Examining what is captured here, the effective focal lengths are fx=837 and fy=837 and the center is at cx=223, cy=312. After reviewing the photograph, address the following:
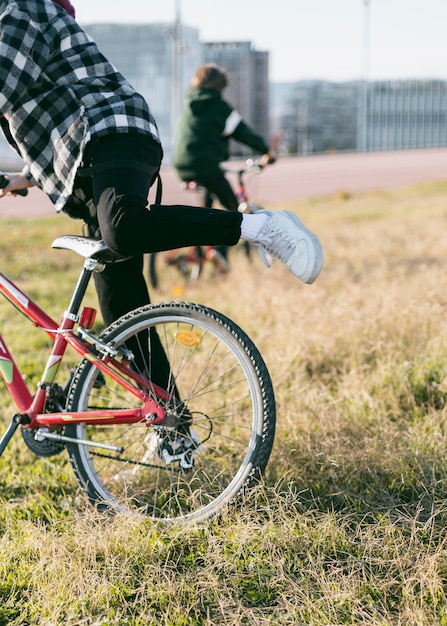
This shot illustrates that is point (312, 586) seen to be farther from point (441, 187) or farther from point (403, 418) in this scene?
point (441, 187)

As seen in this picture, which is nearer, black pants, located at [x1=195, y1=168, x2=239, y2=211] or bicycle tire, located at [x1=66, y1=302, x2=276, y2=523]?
bicycle tire, located at [x1=66, y1=302, x2=276, y2=523]

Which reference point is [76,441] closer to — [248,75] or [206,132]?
[206,132]

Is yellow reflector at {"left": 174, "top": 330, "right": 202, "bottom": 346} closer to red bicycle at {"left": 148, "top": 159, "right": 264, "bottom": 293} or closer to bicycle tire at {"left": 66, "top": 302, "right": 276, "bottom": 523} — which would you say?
bicycle tire at {"left": 66, "top": 302, "right": 276, "bottom": 523}

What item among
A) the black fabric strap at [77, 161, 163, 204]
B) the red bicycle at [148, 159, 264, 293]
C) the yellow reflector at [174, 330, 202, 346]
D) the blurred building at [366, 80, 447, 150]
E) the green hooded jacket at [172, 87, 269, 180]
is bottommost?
the blurred building at [366, 80, 447, 150]

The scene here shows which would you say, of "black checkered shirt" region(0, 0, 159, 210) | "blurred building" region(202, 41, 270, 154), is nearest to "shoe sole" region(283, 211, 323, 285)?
"black checkered shirt" region(0, 0, 159, 210)

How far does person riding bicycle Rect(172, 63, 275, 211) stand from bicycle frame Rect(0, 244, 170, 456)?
4039mm

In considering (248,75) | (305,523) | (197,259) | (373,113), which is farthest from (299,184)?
(373,113)

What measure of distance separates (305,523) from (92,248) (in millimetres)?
1166

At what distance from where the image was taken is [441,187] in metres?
18.2

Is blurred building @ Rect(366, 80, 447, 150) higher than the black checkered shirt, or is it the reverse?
the black checkered shirt

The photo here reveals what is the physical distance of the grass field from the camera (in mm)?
2400

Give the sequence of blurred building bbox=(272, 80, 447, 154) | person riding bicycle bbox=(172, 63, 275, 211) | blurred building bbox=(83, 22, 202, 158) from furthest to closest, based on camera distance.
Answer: blurred building bbox=(272, 80, 447, 154)
blurred building bbox=(83, 22, 202, 158)
person riding bicycle bbox=(172, 63, 275, 211)

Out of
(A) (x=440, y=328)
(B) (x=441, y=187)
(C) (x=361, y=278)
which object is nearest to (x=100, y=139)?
(A) (x=440, y=328)

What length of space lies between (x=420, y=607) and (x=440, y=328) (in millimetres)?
2454
